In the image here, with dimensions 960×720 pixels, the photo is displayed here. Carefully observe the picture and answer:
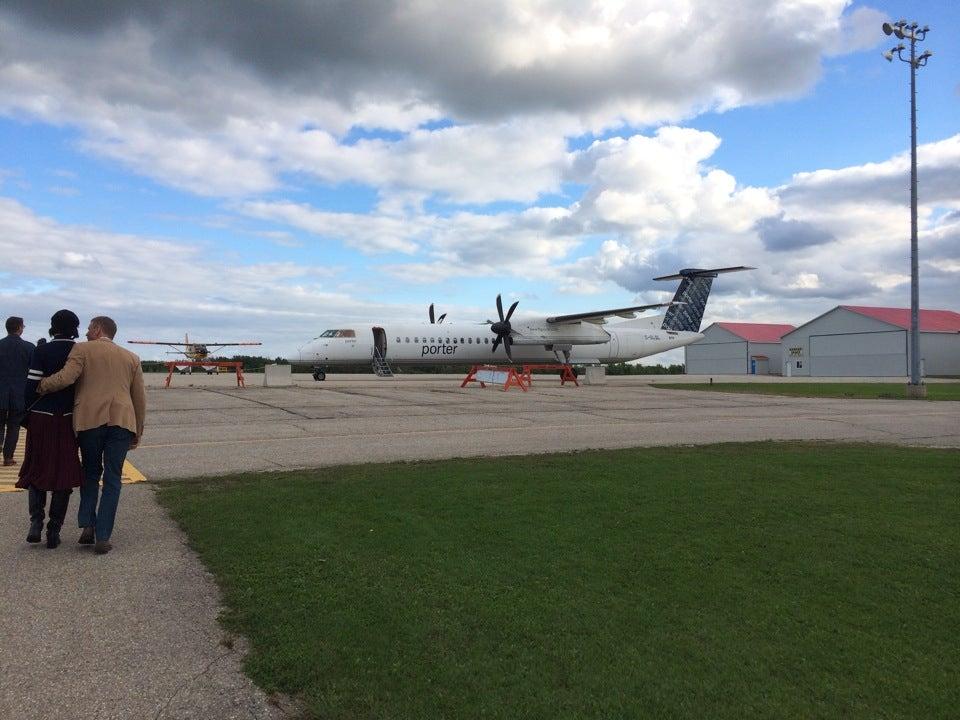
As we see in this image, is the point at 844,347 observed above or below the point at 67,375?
above

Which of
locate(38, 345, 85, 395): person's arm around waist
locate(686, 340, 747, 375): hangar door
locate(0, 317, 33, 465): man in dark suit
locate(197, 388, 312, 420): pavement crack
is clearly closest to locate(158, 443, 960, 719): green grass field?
locate(38, 345, 85, 395): person's arm around waist

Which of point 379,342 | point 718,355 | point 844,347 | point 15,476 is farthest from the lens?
point 718,355

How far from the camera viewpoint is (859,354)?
56.2m

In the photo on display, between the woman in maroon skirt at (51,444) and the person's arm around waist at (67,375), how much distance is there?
0.47 feet

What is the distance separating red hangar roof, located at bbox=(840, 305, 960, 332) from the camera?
55831mm

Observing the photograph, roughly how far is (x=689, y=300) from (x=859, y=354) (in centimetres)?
2438

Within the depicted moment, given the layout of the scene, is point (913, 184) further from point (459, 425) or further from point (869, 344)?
point (869, 344)

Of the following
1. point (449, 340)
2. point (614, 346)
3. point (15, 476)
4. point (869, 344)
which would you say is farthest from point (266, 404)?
point (869, 344)

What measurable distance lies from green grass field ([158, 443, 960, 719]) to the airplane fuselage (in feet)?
86.2

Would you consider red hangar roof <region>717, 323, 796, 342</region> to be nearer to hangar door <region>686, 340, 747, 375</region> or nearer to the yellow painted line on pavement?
hangar door <region>686, 340, 747, 375</region>

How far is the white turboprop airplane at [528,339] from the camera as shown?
3406cm

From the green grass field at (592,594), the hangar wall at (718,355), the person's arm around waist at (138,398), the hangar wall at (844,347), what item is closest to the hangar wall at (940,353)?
the hangar wall at (844,347)

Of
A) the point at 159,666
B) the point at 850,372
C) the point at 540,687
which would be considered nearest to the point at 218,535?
the point at 159,666

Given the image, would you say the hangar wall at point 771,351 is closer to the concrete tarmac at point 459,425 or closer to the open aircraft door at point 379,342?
the open aircraft door at point 379,342
